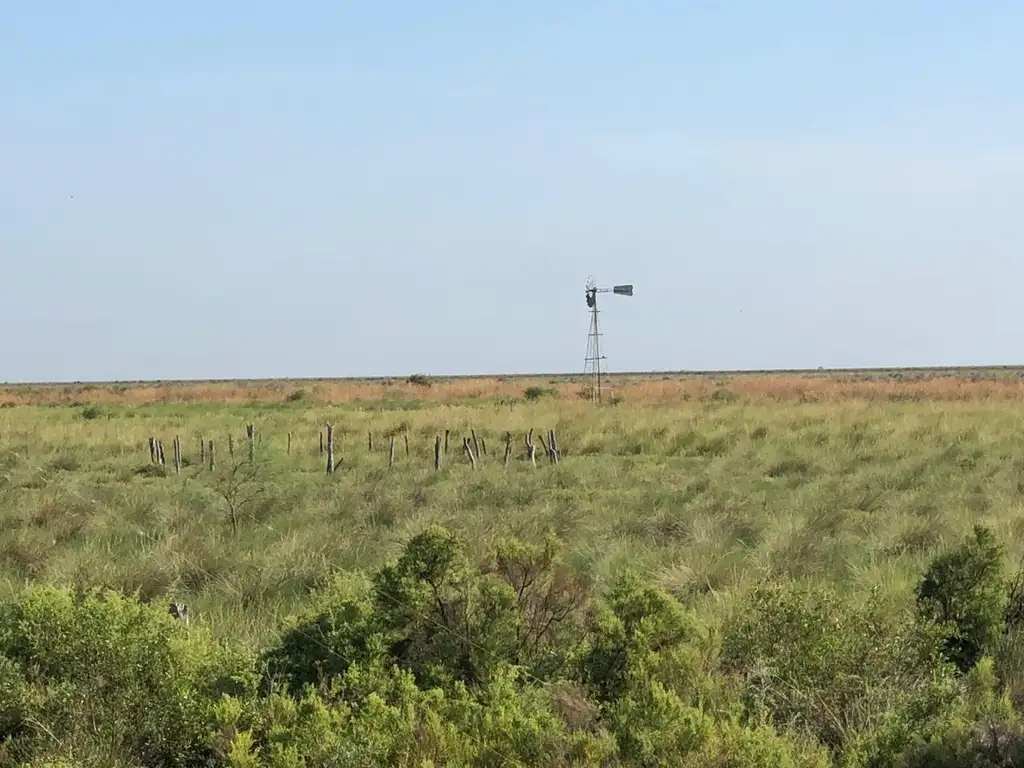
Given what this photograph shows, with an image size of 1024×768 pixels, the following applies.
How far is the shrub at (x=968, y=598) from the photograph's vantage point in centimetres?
503

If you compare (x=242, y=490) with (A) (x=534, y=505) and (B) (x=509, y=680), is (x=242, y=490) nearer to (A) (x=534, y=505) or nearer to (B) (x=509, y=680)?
(A) (x=534, y=505)

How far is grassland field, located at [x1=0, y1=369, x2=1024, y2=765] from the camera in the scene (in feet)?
23.6

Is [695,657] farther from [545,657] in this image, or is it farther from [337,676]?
[337,676]

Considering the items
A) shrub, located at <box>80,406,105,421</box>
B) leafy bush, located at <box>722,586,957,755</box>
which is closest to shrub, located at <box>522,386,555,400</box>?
shrub, located at <box>80,406,105,421</box>

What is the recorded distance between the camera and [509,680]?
379cm

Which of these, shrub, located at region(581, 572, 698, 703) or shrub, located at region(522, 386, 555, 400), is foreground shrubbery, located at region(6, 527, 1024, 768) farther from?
shrub, located at region(522, 386, 555, 400)

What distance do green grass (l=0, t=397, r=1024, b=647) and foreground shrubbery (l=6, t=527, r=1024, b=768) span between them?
122cm

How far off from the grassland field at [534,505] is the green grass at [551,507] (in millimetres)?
39

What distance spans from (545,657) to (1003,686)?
221 centimetres

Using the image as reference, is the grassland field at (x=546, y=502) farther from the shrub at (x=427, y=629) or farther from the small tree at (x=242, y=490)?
the shrub at (x=427, y=629)

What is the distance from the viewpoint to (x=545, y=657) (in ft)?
14.6

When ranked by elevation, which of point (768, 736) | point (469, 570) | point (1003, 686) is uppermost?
point (469, 570)

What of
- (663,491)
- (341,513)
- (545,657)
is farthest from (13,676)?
(663,491)

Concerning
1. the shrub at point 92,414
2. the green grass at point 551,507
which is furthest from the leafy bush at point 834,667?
the shrub at point 92,414
